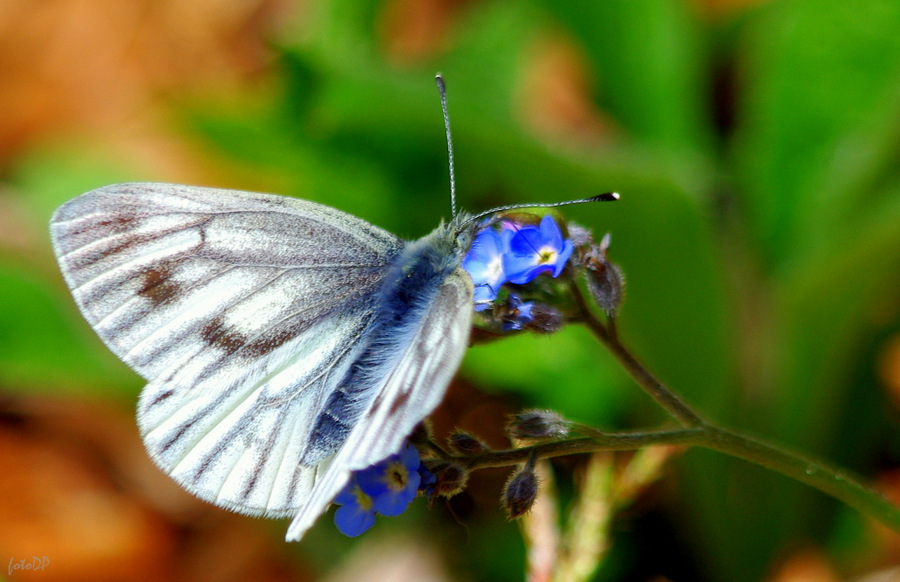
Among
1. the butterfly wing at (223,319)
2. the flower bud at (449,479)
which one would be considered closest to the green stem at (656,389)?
the flower bud at (449,479)

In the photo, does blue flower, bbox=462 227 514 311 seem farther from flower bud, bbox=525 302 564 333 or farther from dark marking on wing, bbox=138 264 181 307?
dark marking on wing, bbox=138 264 181 307

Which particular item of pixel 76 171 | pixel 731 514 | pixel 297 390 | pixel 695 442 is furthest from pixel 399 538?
pixel 76 171

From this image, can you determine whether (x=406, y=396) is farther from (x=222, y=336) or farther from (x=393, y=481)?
(x=222, y=336)

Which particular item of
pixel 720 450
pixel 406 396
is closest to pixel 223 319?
pixel 406 396

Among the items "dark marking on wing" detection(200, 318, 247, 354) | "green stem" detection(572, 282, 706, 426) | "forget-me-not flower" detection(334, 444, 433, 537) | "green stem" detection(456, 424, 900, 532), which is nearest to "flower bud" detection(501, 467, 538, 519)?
"green stem" detection(456, 424, 900, 532)

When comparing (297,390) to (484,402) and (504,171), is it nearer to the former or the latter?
(504,171)

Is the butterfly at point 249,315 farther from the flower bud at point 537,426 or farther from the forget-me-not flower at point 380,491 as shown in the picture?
the flower bud at point 537,426
